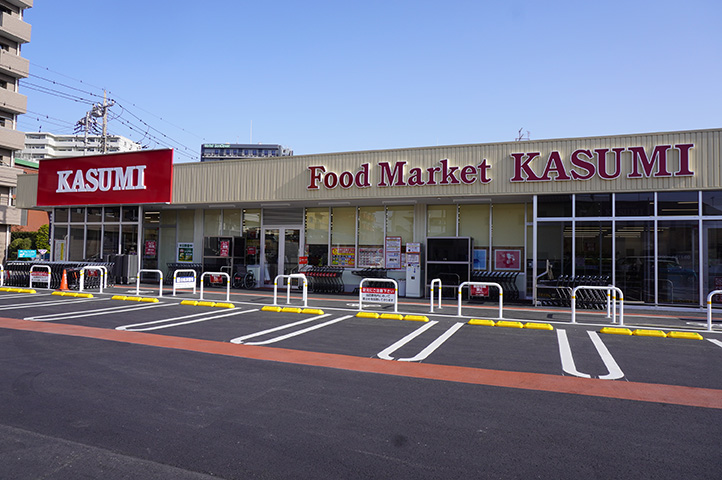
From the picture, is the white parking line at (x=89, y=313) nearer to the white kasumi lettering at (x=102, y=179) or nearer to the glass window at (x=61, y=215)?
the white kasumi lettering at (x=102, y=179)

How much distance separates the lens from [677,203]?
1313 cm

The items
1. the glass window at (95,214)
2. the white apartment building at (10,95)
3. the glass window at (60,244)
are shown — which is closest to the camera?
the glass window at (95,214)

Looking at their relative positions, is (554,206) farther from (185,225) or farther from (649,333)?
(185,225)

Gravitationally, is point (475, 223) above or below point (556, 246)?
above

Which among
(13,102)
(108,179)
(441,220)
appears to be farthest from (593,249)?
(13,102)

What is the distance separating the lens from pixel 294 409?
4.66m

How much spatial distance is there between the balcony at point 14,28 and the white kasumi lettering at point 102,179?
2433 centimetres

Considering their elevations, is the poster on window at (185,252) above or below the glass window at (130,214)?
below

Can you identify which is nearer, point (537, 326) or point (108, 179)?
point (537, 326)

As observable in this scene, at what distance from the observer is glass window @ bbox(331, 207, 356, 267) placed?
59.1 feet

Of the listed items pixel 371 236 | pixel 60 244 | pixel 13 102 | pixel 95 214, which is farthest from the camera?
pixel 13 102

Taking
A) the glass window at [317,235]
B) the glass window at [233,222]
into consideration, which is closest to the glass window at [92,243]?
the glass window at [233,222]

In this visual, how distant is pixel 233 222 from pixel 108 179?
18.3 feet

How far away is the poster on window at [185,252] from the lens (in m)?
20.7
